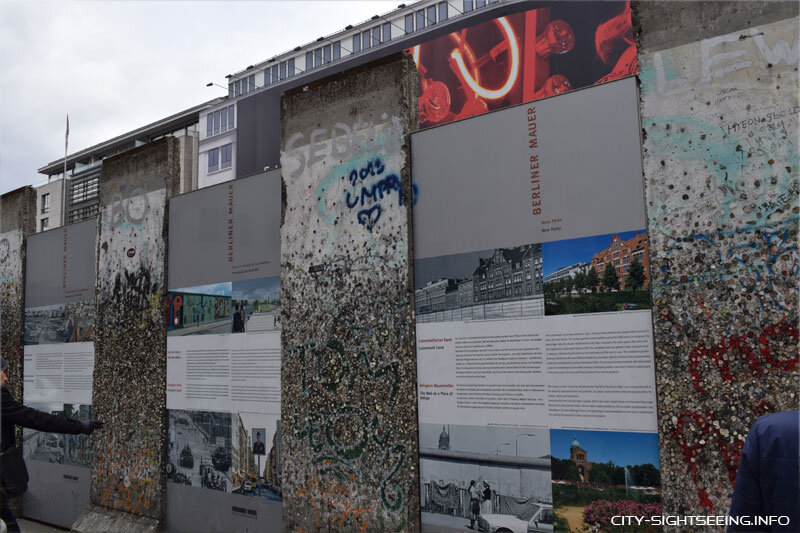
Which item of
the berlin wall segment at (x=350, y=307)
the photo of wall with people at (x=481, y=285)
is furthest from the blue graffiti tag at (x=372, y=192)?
the photo of wall with people at (x=481, y=285)

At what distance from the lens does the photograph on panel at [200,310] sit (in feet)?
20.3

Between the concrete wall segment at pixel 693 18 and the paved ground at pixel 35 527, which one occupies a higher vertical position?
the concrete wall segment at pixel 693 18

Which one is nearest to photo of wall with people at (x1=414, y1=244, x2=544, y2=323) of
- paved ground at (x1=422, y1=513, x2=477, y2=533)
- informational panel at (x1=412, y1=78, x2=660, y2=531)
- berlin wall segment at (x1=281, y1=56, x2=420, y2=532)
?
informational panel at (x1=412, y1=78, x2=660, y2=531)

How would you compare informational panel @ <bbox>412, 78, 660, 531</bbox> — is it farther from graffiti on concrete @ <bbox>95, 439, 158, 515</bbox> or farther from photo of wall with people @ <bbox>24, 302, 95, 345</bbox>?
photo of wall with people @ <bbox>24, 302, 95, 345</bbox>

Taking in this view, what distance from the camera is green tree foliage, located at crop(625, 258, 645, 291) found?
3.78m

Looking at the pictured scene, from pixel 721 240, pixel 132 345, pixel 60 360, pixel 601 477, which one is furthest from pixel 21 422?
pixel 721 240

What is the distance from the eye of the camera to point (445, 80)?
24.6 m

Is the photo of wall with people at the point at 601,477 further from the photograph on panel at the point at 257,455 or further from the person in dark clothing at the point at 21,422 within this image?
the person in dark clothing at the point at 21,422

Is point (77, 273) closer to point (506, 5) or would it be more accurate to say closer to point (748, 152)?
point (748, 152)

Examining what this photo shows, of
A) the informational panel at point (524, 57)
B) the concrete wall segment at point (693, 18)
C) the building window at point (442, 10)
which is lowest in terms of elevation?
the concrete wall segment at point (693, 18)

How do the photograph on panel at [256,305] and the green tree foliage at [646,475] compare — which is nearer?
the green tree foliage at [646,475]

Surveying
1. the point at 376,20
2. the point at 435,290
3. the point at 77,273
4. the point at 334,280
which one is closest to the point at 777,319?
the point at 435,290

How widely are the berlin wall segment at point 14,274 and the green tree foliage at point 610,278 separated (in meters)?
8.26

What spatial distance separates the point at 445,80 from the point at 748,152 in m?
22.0
